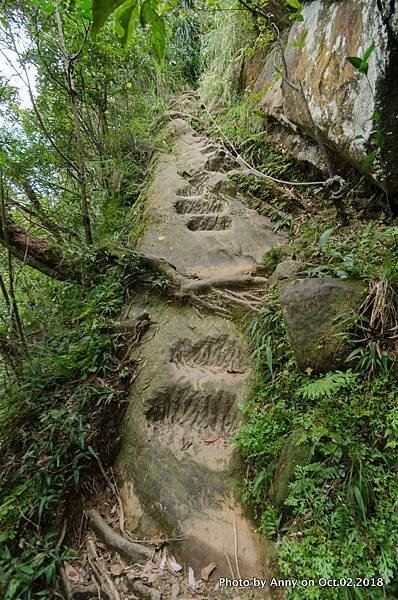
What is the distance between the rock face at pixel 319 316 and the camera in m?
2.21

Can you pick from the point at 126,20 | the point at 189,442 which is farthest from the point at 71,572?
the point at 126,20

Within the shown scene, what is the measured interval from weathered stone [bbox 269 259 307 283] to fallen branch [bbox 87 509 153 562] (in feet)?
7.54

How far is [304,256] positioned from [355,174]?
4.33 ft

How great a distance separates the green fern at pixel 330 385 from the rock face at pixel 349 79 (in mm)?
1911

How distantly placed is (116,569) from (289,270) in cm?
260

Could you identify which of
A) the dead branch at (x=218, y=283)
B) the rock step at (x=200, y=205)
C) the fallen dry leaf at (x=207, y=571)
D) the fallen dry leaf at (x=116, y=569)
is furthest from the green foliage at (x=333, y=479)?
the rock step at (x=200, y=205)

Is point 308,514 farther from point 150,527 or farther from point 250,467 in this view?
point 150,527

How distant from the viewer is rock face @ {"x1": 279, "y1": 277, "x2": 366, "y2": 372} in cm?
221

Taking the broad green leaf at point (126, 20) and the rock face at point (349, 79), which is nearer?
the broad green leaf at point (126, 20)

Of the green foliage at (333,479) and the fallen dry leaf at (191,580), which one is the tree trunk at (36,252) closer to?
the green foliage at (333,479)

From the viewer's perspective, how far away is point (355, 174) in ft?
12.0

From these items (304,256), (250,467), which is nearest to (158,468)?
(250,467)

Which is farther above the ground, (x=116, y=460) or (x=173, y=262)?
(x=173, y=262)

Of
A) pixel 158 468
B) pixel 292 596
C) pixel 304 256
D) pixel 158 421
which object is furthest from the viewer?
pixel 304 256
